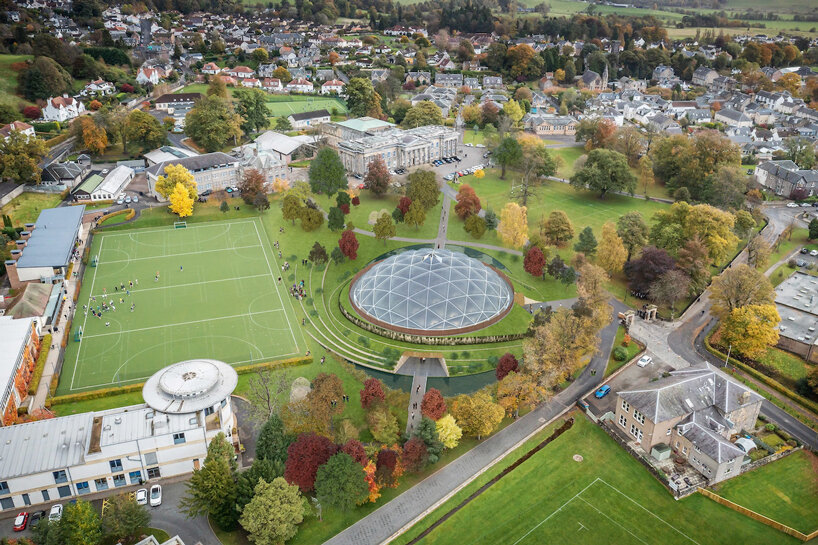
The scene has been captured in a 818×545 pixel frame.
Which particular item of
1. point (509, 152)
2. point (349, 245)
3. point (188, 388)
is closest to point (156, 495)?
point (188, 388)

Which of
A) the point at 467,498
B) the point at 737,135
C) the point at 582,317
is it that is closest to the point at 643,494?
the point at 467,498

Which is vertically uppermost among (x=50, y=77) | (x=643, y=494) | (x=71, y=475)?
(x=50, y=77)

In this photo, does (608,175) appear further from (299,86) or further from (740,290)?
(299,86)

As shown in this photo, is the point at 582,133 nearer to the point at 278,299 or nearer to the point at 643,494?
the point at 278,299

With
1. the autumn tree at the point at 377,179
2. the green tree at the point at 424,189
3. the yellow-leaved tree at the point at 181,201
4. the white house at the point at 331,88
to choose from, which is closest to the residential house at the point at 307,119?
the white house at the point at 331,88

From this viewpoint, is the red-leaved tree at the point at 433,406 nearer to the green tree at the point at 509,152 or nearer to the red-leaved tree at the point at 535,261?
the red-leaved tree at the point at 535,261
